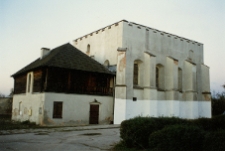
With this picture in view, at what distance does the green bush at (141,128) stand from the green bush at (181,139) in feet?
4.60

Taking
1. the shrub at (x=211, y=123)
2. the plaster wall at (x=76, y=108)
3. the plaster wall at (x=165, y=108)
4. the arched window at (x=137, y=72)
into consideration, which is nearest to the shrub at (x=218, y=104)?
the plaster wall at (x=165, y=108)

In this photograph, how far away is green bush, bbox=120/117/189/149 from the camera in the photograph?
954 cm

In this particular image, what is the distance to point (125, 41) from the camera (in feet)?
85.4

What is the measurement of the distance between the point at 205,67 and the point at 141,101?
44.2 ft

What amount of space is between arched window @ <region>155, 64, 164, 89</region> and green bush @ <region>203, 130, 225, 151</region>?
21439mm

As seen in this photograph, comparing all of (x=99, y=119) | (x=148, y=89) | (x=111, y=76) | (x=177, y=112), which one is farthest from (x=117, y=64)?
(x=177, y=112)

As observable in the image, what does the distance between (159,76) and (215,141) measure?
22463 mm

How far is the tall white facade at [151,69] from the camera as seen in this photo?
25034 mm

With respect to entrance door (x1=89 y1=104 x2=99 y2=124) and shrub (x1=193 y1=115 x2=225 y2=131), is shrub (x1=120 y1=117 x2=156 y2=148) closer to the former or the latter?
shrub (x1=193 y1=115 x2=225 y2=131)

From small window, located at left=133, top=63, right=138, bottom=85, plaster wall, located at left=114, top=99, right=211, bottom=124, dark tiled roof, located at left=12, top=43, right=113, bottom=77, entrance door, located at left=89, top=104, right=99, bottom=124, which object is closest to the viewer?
dark tiled roof, located at left=12, top=43, right=113, bottom=77

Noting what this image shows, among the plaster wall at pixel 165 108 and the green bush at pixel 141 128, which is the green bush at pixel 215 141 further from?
the plaster wall at pixel 165 108

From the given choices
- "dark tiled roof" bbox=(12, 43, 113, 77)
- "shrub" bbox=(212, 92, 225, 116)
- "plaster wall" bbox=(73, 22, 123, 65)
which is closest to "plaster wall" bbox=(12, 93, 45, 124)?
"dark tiled roof" bbox=(12, 43, 113, 77)

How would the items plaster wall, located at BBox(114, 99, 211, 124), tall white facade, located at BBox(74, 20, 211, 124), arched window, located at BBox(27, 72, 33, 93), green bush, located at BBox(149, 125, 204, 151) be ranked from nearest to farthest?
green bush, located at BBox(149, 125, 204, 151)
plaster wall, located at BBox(114, 99, 211, 124)
tall white facade, located at BBox(74, 20, 211, 124)
arched window, located at BBox(27, 72, 33, 93)

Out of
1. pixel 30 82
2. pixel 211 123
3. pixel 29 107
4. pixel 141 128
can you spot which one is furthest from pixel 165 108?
pixel 141 128
